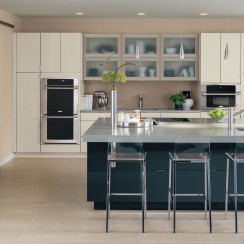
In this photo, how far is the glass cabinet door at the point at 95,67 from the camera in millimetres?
10320

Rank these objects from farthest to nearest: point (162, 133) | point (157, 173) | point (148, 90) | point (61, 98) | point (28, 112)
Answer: point (148, 90)
point (28, 112)
point (61, 98)
point (157, 173)
point (162, 133)

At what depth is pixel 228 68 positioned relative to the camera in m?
10.2

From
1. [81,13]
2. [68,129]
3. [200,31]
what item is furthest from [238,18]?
[68,129]

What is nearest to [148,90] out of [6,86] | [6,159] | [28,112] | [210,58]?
[210,58]

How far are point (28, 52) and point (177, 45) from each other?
2620mm

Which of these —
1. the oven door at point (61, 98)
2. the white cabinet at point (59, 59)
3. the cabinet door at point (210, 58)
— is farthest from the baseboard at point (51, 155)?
the cabinet door at point (210, 58)

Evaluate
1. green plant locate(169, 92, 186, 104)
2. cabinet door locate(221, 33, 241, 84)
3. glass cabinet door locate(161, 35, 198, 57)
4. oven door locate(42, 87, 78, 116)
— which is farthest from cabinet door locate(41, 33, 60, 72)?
cabinet door locate(221, 33, 241, 84)

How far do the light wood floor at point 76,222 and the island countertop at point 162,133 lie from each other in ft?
2.67

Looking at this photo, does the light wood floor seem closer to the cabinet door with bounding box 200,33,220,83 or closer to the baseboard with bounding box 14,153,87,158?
the baseboard with bounding box 14,153,87,158

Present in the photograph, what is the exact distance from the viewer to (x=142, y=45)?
10.3 m

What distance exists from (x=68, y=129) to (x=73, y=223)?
4.61 metres

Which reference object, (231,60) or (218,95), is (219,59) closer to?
(231,60)

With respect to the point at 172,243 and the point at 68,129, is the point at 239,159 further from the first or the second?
the point at 68,129

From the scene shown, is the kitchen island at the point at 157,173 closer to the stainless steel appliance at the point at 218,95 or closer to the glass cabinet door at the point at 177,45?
the stainless steel appliance at the point at 218,95
